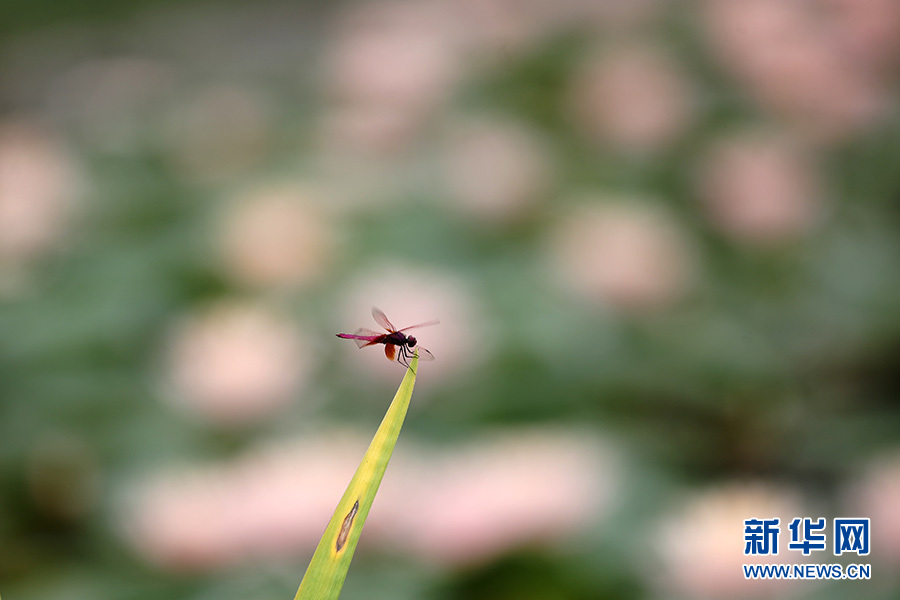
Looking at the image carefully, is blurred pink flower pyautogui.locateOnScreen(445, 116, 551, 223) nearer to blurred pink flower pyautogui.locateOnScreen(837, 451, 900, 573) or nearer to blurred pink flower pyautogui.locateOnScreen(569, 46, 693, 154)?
blurred pink flower pyautogui.locateOnScreen(569, 46, 693, 154)

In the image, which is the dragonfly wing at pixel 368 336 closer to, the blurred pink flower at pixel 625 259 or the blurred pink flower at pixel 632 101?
the blurred pink flower at pixel 625 259

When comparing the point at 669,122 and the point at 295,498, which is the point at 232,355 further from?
the point at 669,122

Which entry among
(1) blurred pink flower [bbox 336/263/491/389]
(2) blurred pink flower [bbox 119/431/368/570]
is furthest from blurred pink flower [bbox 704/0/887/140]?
(2) blurred pink flower [bbox 119/431/368/570]

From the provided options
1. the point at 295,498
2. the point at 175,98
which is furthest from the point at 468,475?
the point at 175,98

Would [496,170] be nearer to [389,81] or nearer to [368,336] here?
[389,81]

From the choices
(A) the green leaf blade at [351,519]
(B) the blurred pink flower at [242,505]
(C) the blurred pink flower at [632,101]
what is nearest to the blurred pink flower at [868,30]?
(C) the blurred pink flower at [632,101]

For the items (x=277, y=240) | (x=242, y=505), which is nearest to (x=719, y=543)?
(x=242, y=505)
